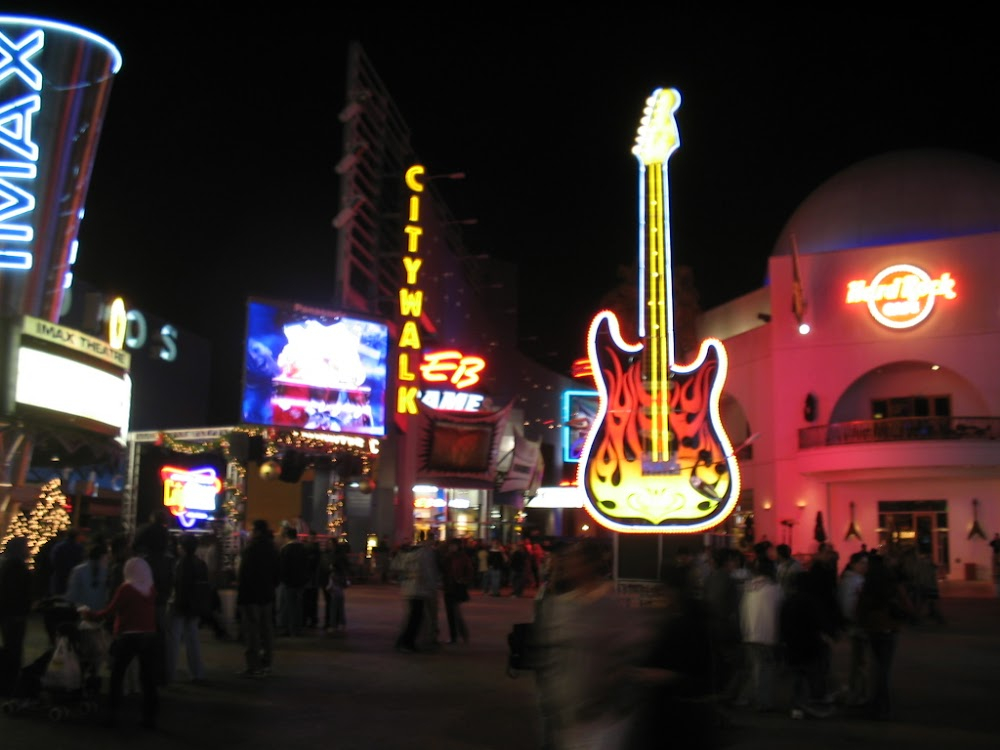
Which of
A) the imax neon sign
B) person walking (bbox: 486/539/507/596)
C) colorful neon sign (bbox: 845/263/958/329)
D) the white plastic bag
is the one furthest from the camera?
colorful neon sign (bbox: 845/263/958/329)

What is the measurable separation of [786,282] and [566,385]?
73.2 ft

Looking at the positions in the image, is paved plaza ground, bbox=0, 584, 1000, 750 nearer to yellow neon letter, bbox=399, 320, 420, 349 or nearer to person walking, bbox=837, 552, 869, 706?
person walking, bbox=837, 552, 869, 706

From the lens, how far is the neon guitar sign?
24.2 metres

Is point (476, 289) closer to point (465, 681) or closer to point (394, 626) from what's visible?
point (394, 626)

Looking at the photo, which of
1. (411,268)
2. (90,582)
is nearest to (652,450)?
(411,268)

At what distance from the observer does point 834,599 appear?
10195 mm

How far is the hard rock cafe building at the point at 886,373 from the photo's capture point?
32.3m

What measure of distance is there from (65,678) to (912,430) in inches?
1106

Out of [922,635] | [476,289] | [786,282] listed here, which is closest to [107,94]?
[922,635]

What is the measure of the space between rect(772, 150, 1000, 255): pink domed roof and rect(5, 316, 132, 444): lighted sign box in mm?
26307

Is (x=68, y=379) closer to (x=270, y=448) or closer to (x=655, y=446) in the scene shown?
(x=655, y=446)

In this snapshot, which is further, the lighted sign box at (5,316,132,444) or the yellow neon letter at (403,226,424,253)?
the yellow neon letter at (403,226,424,253)

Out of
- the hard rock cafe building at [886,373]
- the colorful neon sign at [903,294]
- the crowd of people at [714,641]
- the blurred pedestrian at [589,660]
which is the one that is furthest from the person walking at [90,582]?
the colorful neon sign at [903,294]

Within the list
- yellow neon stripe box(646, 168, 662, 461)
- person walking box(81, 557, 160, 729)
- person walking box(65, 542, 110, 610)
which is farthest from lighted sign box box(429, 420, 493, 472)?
person walking box(81, 557, 160, 729)
